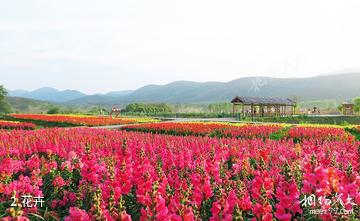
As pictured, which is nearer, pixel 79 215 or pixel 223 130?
pixel 79 215

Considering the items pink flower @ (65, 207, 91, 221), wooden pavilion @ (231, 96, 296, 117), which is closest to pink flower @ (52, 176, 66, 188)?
pink flower @ (65, 207, 91, 221)

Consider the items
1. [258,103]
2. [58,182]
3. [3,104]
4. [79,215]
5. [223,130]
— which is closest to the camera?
[79,215]

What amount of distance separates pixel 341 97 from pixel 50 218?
495ft

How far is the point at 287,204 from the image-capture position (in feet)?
12.2

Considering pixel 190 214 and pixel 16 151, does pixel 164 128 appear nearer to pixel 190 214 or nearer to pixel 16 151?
pixel 16 151

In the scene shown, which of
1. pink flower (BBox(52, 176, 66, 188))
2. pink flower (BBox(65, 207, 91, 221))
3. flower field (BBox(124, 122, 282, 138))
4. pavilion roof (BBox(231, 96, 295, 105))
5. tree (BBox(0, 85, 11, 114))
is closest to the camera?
pink flower (BBox(65, 207, 91, 221))

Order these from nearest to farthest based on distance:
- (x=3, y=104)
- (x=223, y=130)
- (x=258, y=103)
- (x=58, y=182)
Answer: (x=58, y=182), (x=223, y=130), (x=258, y=103), (x=3, y=104)

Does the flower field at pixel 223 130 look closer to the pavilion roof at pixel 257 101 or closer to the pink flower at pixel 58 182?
the pink flower at pixel 58 182


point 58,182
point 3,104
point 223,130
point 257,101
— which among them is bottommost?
point 223,130

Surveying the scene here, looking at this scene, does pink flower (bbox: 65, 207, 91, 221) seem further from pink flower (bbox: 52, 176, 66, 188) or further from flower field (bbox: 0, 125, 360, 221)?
pink flower (bbox: 52, 176, 66, 188)

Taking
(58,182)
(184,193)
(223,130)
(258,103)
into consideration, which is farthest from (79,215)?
(258,103)

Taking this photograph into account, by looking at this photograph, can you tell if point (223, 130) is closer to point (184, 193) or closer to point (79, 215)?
point (184, 193)

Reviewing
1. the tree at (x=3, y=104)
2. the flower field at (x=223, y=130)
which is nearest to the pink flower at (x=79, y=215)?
the flower field at (x=223, y=130)

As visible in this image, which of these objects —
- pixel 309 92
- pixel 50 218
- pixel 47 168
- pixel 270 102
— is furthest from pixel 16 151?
pixel 309 92
